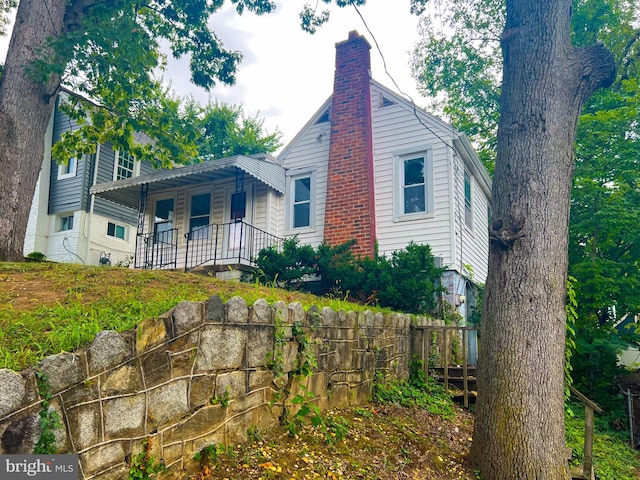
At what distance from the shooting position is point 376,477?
3695 mm

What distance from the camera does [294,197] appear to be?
11875 mm

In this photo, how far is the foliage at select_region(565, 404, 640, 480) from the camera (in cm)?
588

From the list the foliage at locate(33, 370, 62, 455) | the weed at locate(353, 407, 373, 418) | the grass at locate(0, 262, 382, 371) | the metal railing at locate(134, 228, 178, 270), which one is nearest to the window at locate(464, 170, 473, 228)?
the grass at locate(0, 262, 382, 371)

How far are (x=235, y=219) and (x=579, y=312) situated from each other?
816cm

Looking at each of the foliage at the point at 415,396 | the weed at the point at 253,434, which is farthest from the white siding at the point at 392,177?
the weed at the point at 253,434

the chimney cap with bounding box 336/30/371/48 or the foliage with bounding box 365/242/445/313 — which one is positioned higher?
the chimney cap with bounding box 336/30/371/48

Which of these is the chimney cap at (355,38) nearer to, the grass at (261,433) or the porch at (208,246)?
the porch at (208,246)

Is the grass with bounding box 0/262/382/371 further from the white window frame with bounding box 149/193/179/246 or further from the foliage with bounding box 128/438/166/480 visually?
the white window frame with bounding box 149/193/179/246

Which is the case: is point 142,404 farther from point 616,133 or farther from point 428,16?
point 616,133

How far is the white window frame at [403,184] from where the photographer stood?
33.7 feet

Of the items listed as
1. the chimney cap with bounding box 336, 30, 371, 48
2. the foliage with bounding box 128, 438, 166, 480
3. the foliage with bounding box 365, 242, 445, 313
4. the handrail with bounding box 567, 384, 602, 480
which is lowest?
the handrail with bounding box 567, 384, 602, 480

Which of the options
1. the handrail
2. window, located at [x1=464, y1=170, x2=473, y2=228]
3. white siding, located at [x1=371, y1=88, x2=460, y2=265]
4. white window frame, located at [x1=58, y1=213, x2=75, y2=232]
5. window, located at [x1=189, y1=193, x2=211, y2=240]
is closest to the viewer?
the handrail

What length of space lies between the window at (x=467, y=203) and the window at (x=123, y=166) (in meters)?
11.8

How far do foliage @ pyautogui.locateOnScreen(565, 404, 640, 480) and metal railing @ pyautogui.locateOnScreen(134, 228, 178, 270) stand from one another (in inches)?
365
